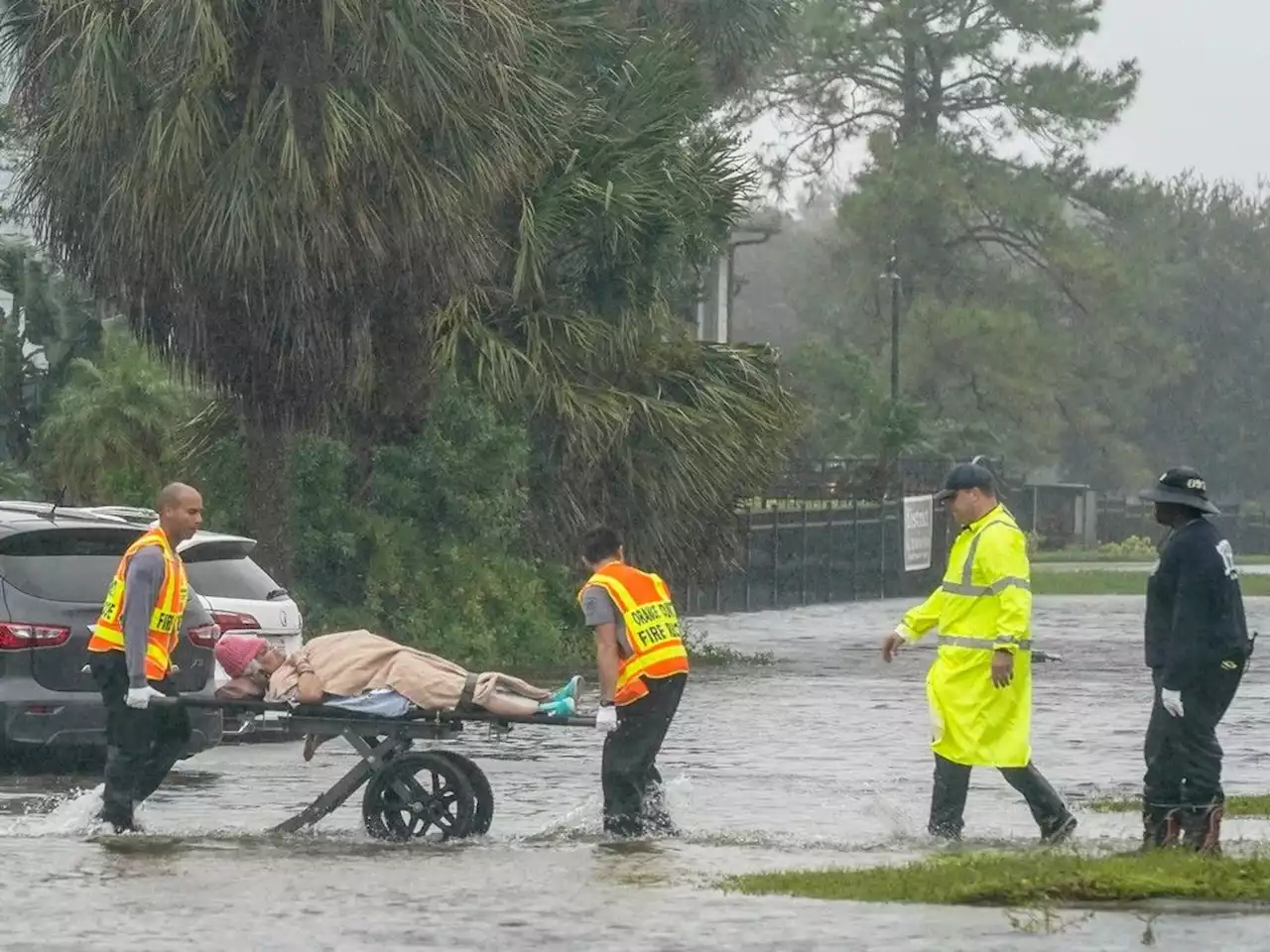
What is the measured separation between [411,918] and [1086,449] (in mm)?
78794

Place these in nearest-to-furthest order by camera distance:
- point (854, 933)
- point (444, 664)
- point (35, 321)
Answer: point (854, 933)
point (444, 664)
point (35, 321)

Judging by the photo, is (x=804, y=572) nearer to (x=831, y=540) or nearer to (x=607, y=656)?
(x=831, y=540)

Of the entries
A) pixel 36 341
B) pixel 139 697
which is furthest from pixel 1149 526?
pixel 139 697

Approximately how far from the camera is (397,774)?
1237 cm

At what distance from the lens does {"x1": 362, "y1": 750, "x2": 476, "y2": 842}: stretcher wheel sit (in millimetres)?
12305

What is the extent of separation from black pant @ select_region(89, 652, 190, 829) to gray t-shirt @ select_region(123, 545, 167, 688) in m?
0.16

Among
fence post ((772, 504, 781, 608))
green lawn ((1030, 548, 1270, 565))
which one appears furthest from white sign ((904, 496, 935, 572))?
green lawn ((1030, 548, 1270, 565))

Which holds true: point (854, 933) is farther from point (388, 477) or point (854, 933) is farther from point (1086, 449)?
point (1086, 449)

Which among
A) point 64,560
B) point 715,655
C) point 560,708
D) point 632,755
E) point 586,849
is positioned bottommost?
point 586,849

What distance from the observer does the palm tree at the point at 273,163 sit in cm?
2231

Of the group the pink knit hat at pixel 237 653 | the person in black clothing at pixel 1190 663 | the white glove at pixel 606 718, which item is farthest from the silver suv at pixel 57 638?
the person in black clothing at pixel 1190 663

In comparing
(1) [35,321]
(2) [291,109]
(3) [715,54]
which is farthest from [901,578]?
(2) [291,109]

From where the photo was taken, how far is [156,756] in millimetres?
12547

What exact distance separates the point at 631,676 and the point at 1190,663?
2.56 metres
